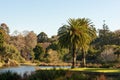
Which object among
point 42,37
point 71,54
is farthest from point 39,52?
point 42,37

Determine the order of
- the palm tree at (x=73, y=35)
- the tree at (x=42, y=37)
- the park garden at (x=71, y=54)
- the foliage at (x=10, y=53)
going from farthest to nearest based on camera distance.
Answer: the tree at (x=42, y=37), the foliage at (x=10, y=53), the palm tree at (x=73, y=35), the park garden at (x=71, y=54)

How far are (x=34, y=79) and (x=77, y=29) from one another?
36436 mm

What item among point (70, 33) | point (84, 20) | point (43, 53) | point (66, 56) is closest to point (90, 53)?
point (66, 56)

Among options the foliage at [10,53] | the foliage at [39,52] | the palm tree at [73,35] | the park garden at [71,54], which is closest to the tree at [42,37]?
the park garden at [71,54]

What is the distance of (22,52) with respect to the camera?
107 meters

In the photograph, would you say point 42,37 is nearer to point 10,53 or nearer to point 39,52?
point 39,52

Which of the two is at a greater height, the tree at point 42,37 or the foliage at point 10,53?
the tree at point 42,37

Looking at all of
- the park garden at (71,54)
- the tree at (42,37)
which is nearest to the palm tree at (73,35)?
the park garden at (71,54)

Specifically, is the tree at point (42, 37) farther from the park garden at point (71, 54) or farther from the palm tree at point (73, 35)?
the palm tree at point (73, 35)

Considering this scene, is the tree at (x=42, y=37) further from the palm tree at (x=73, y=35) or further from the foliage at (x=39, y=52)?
the palm tree at (x=73, y=35)

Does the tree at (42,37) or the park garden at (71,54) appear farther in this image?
the tree at (42,37)

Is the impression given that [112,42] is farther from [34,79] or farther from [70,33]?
[34,79]

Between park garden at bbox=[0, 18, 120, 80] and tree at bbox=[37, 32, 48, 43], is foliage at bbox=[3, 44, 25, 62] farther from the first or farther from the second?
tree at bbox=[37, 32, 48, 43]

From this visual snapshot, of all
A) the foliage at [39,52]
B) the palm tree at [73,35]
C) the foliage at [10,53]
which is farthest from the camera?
the foliage at [39,52]
